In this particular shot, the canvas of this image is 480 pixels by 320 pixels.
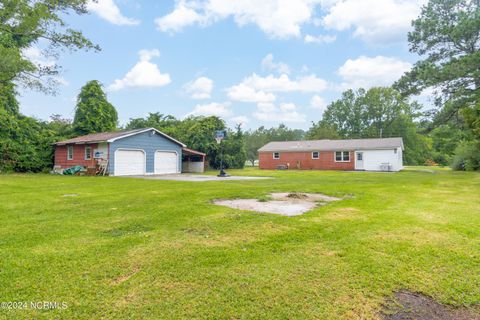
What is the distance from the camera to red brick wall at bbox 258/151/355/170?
26.6 meters

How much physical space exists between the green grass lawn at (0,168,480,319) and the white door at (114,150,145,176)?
12.5m

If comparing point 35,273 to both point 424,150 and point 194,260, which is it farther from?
point 424,150

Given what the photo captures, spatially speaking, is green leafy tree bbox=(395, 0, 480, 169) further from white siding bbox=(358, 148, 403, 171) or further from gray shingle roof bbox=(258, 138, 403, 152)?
gray shingle roof bbox=(258, 138, 403, 152)

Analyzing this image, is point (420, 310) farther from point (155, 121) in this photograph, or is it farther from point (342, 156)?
point (155, 121)

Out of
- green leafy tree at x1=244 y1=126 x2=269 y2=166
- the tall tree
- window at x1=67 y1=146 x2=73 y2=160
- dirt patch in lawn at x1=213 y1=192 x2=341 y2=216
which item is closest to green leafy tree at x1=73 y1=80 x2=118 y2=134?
window at x1=67 y1=146 x2=73 y2=160

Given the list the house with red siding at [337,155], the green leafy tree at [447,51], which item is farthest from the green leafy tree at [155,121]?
the green leafy tree at [447,51]

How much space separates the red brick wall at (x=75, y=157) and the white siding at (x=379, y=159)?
71.5 feet

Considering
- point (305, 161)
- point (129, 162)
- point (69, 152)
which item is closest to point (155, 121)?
point (69, 152)

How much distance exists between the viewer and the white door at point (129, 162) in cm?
1761

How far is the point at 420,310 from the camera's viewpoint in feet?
7.48

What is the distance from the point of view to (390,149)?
24.1 m

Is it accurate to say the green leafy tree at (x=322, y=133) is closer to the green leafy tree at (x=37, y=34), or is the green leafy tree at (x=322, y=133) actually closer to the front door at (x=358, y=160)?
the front door at (x=358, y=160)

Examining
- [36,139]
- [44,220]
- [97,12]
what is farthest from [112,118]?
[44,220]

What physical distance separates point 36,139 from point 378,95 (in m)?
48.4
